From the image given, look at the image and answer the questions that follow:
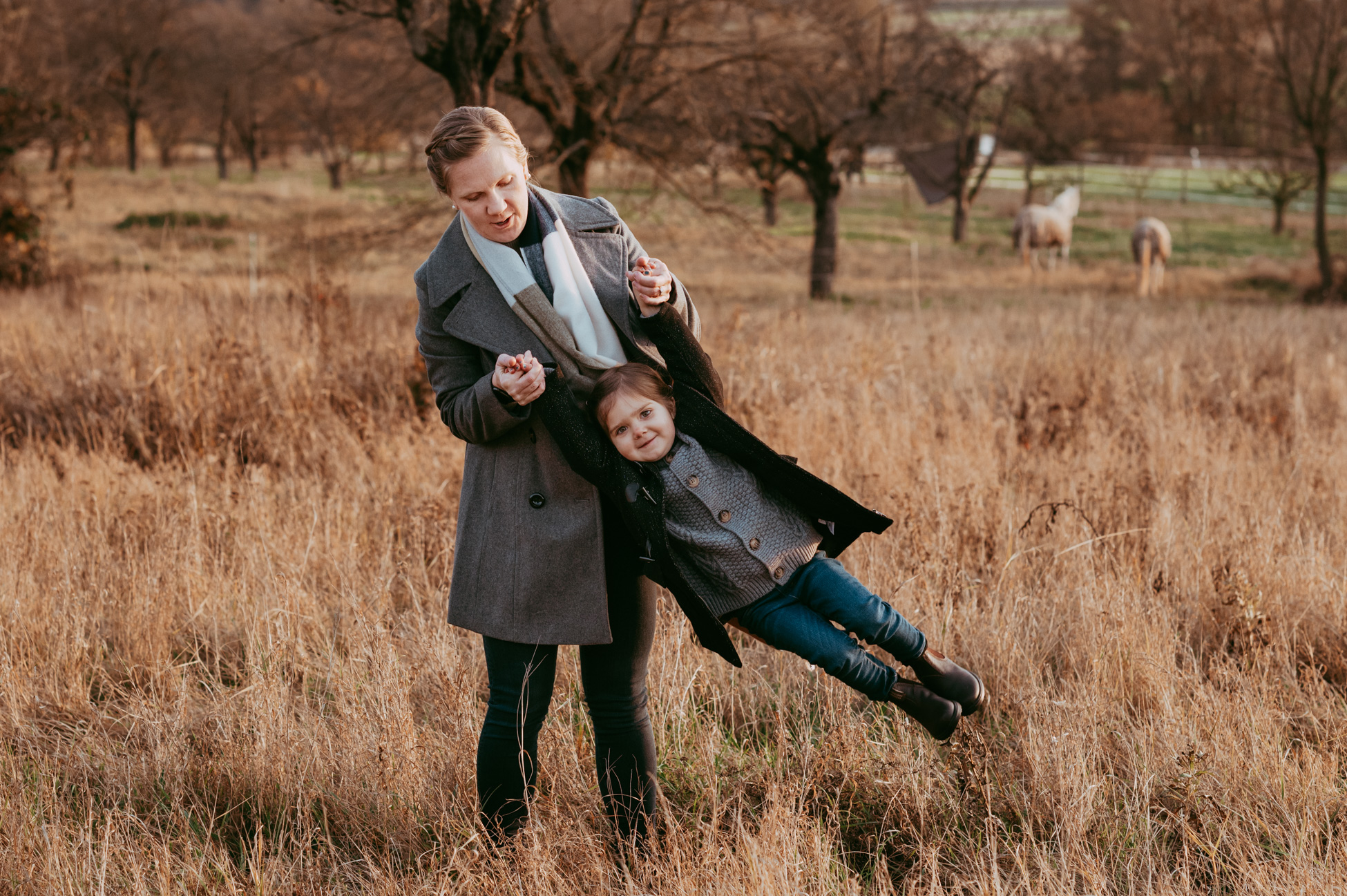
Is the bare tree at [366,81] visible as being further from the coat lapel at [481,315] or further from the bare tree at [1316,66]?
the bare tree at [1316,66]

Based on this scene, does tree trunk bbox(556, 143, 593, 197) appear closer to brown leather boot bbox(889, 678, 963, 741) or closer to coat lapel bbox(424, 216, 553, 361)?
coat lapel bbox(424, 216, 553, 361)

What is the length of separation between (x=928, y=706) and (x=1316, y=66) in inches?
674

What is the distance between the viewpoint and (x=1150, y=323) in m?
9.71

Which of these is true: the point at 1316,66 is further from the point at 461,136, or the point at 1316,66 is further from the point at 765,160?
the point at 461,136

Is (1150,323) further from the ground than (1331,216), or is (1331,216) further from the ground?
(1331,216)

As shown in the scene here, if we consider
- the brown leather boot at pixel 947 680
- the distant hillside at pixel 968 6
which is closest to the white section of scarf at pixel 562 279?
the brown leather boot at pixel 947 680

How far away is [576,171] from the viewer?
29.7ft

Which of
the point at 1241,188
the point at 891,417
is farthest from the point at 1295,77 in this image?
the point at 1241,188

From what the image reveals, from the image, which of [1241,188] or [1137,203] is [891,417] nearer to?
[1137,203]

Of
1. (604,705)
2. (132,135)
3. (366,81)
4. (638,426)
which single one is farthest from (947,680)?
(132,135)

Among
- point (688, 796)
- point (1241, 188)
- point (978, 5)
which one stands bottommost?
point (688, 796)

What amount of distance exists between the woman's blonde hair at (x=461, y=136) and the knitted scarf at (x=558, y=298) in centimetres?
14

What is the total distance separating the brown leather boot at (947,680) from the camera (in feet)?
6.94

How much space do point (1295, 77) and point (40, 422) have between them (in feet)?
59.9
